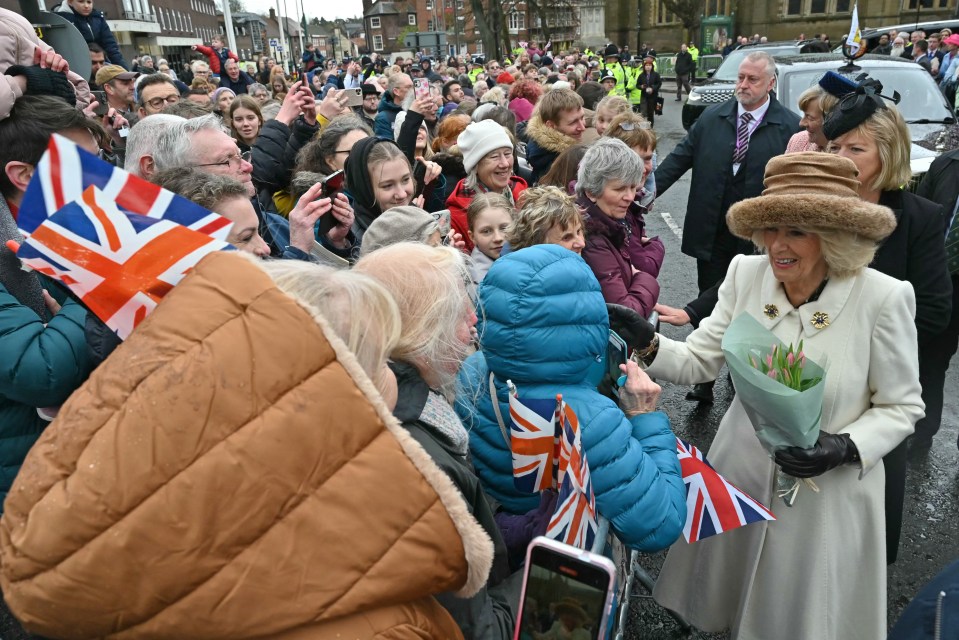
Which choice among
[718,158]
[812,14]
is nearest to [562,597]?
[718,158]

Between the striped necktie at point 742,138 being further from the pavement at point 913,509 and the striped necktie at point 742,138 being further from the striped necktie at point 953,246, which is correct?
the pavement at point 913,509

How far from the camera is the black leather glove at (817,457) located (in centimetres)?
205

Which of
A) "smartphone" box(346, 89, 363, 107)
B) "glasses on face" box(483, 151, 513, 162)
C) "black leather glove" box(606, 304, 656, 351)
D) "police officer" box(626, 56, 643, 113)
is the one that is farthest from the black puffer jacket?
"police officer" box(626, 56, 643, 113)

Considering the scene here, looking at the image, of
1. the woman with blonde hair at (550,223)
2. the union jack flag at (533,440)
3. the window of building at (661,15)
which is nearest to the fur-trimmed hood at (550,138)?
the woman with blonde hair at (550,223)

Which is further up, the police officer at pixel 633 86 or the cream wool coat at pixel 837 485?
the police officer at pixel 633 86

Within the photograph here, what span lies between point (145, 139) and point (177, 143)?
0.69ft

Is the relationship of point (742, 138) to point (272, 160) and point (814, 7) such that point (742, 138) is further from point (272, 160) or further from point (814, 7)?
point (814, 7)

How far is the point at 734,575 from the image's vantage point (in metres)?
2.53

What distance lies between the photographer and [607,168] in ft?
11.3

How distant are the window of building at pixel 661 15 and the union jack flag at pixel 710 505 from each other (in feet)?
200

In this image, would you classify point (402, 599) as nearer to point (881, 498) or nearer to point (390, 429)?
point (390, 429)

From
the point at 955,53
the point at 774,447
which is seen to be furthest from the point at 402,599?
the point at 955,53

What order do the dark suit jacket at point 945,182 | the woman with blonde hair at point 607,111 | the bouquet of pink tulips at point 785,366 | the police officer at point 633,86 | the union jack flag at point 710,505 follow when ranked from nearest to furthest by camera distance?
1. the bouquet of pink tulips at point 785,366
2. the union jack flag at point 710,505
3. the dark suit jacket at point 945,182
4. the woman with blonde hair at point 607,111
5. the police officer at point 633,86

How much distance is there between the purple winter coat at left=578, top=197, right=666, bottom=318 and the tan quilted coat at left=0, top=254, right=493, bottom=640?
2.34m
